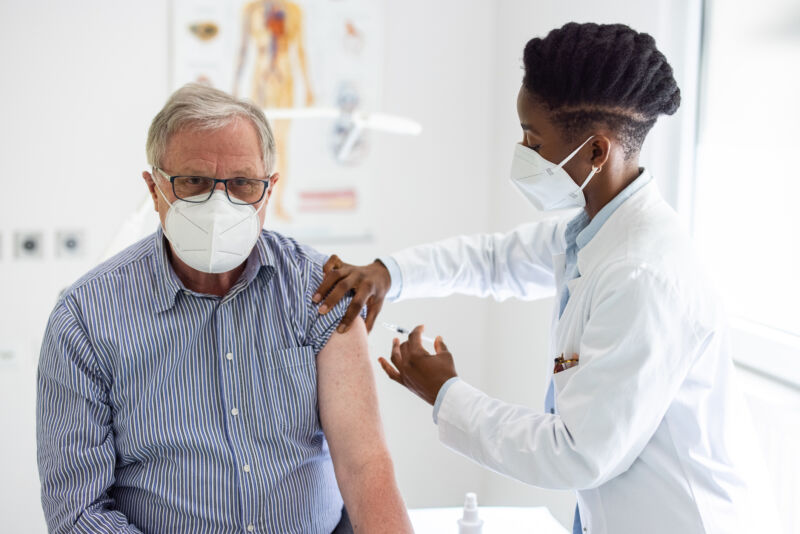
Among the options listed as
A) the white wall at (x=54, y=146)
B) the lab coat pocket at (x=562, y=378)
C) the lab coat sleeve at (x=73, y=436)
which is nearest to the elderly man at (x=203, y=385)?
the lab coat sleeve at (x=73, y=436)

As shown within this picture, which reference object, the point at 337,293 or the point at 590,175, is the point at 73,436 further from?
the point at 590,175

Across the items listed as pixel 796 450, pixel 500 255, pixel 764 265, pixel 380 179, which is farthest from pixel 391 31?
pixel 796 450

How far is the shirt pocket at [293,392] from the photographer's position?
4.51 ft

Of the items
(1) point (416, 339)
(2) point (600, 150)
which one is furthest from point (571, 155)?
(1) point (416, 339)

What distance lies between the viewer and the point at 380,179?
2.98 m

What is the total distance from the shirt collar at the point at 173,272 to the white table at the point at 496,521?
0.60 m

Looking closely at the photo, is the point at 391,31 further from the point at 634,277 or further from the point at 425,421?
the point at 634,277

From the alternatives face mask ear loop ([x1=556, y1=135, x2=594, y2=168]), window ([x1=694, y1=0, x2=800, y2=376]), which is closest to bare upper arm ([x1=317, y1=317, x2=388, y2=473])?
face mask ear loop ([x1=556, y1=135, x2=594, y2=168])

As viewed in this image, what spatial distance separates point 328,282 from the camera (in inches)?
58.2

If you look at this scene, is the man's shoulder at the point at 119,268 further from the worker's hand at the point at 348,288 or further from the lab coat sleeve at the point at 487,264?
the lab coat sleeve at the point at 487,264

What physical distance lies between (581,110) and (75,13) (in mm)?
1980

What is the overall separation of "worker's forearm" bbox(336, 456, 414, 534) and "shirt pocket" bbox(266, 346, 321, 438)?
0.11 m

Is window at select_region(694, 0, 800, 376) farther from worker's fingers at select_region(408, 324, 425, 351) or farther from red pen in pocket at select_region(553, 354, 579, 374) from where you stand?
worker's fingers at select_region(408, 324, 425, 351)

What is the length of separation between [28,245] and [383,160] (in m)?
1.27
